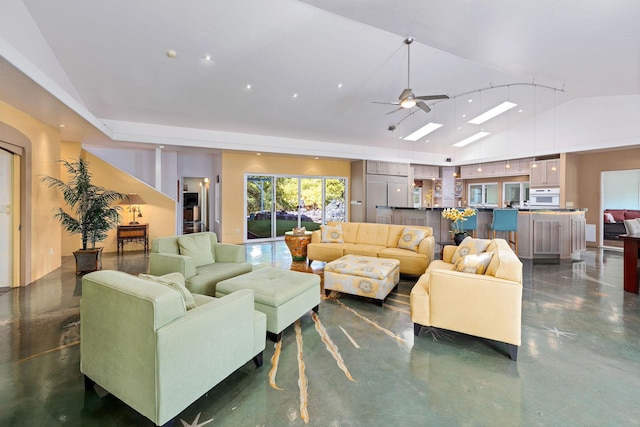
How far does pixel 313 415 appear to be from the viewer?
1.71 meters

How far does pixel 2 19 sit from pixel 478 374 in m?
5.62

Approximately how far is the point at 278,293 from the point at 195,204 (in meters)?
8.31

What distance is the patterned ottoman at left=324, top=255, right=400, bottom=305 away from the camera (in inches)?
135

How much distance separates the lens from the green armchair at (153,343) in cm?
147

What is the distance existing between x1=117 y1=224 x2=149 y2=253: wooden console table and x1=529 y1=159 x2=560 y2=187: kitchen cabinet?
10814 mm

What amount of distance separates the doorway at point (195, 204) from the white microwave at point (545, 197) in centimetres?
1027

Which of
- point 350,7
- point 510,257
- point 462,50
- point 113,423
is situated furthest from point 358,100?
point 113,423

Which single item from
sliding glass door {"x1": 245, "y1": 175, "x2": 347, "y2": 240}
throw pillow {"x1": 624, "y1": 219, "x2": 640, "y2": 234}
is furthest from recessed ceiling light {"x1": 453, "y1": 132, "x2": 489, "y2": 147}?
throw pillow {"x1": 624, "y1": 219, "x2": 640, "y2": 234}

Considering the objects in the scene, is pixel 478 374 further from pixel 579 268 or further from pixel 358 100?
pixel 358 100

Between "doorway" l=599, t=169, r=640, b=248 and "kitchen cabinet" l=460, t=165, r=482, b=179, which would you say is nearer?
"doorway" l=599, t=169, r=640, b=248

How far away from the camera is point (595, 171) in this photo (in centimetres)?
762

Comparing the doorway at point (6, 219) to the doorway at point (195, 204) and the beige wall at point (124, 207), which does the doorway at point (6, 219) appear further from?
the doorway at point (195, 204)

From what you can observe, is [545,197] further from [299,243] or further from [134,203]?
[134,203]

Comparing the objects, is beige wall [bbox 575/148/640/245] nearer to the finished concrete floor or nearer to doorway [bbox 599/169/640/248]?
doorway [bbox 599/169/640/248]
